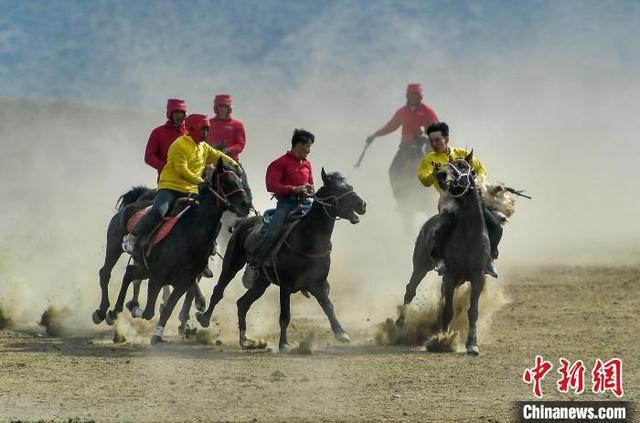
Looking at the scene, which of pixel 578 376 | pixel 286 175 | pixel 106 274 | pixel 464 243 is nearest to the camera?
pixel 578 376

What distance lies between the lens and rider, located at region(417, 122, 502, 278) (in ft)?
51.7

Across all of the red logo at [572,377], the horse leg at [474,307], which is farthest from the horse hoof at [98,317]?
the red logo at [572,377]

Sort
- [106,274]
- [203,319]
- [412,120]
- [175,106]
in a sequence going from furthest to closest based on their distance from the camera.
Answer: [412,120] → [106,274] → [175,106] → [203,319]

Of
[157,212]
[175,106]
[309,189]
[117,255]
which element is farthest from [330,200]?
[117,255]

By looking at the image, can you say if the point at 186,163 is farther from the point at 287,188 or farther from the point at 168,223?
the point at 287,188

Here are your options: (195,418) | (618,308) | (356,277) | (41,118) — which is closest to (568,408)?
(195,418)

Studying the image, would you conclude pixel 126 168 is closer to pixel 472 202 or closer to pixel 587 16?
pixel 472 202

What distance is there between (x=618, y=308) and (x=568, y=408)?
8.51 meters

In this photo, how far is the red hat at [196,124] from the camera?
15.8 m

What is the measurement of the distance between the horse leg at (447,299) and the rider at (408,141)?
5.91 meters

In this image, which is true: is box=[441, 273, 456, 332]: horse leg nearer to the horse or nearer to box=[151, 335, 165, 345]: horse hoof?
the horse

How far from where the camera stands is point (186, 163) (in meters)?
15.9

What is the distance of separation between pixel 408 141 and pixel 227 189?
739 cm

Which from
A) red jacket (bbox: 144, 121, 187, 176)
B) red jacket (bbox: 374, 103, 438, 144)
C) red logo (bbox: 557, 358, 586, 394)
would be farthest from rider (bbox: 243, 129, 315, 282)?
red jacket (bbox: 374, 103, 438, 144)
